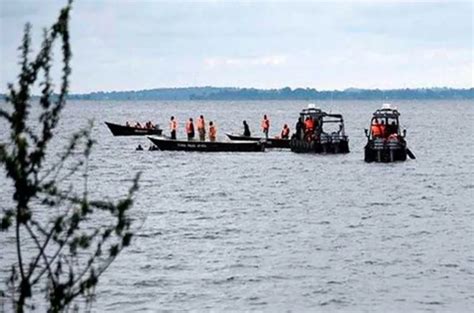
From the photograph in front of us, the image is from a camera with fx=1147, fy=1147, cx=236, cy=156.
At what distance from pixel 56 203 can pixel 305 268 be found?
62.3ft

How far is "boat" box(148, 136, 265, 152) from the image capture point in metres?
73.0

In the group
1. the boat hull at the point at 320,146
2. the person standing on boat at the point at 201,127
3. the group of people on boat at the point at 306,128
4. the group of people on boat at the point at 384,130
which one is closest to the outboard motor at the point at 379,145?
the group of people on boat at the point at 384,130

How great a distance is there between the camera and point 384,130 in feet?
208

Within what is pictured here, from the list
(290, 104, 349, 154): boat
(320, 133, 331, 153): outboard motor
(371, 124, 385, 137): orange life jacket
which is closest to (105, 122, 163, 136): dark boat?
(290, 104, 349, 154): boat

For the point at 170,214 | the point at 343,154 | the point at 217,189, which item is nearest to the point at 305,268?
the point at 170,214

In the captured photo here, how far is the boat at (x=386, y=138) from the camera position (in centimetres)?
6297

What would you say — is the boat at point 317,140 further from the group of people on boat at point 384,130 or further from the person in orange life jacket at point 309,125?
the group of people on boat at point 384,130

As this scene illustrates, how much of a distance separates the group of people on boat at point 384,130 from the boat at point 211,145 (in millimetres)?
12100

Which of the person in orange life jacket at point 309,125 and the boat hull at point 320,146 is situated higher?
the person in orange life jacket at point 309,125

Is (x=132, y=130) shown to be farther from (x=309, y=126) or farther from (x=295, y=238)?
(x=295, y=238)

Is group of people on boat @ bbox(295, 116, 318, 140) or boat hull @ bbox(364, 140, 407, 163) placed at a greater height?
group of people on boat @ bbox(295, 116, 318, 140)

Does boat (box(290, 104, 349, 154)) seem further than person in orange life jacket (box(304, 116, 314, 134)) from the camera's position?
Yes

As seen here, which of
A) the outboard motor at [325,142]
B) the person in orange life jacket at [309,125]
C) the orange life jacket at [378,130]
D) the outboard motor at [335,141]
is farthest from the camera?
the outboard motor at [335,141]

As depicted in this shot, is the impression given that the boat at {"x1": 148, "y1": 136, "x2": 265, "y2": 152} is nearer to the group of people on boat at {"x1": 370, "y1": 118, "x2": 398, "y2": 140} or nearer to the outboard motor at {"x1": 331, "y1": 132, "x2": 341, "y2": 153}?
the outboard motor at {"x1": 331, "y1": 132, "x2": 341, "y2": 153}
